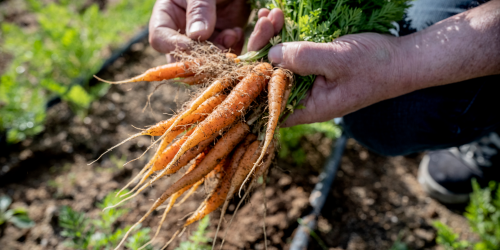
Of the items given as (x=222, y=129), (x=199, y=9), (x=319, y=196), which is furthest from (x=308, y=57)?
(x=319, y=196)

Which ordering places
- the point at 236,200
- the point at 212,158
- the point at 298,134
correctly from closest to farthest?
the point at 212,158 < the point at 236,200 < the point at 298,134

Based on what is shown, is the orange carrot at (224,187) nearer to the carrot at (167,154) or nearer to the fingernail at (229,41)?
the carrot at (167,154)

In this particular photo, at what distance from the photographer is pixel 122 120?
9.37 feet

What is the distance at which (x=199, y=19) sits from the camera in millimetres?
1807

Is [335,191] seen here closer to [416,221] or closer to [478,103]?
[416,221]

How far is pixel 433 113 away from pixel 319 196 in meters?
1.00

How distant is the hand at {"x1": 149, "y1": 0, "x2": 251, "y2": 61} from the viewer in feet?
5.93

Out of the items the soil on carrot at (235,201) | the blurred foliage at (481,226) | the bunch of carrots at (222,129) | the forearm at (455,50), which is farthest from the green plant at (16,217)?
the blurred foliage at (481,226)

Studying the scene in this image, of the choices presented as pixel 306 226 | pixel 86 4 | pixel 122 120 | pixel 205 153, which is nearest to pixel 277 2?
pixel 205 153

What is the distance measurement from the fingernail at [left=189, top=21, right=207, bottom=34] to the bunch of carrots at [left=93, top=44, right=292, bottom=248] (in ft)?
0.38

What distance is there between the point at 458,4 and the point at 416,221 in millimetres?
1676

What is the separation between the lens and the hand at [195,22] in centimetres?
181

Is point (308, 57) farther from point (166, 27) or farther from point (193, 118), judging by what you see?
point (166, 27)

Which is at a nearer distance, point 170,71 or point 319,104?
point 319,104
